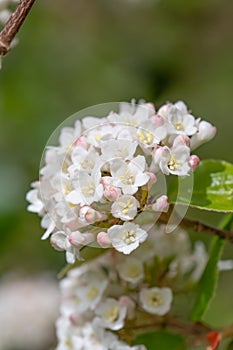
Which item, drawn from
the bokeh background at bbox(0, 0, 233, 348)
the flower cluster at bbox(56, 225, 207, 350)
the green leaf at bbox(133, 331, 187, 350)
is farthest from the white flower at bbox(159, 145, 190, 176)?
the bokeh background at bbox(0, 0, 233, 348)

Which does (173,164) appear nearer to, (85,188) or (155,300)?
(85,188)

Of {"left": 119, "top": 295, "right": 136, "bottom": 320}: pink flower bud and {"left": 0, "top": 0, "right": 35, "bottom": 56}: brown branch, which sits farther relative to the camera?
{"left": 119, "top": 295, "right": 136, "bottom": 320}: pink flower bud

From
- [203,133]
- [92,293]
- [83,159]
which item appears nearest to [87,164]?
[83,159]

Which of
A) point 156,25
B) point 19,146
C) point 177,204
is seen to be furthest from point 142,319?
point 156,25

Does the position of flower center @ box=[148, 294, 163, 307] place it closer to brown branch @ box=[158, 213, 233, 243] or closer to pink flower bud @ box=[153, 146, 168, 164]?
brown branch @ box=[158, 213, 233, 243]

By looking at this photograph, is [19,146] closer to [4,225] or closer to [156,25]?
[4,225]
